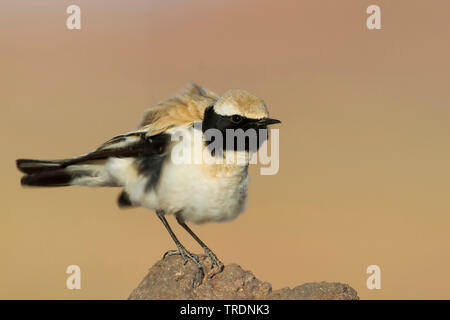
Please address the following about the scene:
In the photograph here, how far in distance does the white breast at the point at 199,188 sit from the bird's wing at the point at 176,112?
6.3 inches

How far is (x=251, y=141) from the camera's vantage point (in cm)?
388

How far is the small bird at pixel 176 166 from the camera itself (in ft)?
12.7

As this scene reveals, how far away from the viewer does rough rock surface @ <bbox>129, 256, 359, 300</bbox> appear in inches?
148

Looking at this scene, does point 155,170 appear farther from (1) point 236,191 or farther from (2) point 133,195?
(1) point 236,191

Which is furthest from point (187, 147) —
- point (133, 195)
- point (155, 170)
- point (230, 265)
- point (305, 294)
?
point (305, 294)

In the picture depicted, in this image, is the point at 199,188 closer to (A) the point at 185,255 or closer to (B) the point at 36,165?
(A) the point at 185,255

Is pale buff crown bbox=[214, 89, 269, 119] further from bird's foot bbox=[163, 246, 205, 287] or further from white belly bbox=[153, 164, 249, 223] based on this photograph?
bird's foot bbox=[163, 246, 205, 287]

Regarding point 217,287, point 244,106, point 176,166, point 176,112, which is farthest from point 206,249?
point 244,106

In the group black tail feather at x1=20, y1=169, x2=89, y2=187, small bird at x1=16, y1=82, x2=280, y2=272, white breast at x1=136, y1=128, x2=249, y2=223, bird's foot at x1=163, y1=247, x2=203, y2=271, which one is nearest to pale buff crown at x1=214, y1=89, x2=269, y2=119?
small bird at x1=16, y1=82, x2=280, y2=272

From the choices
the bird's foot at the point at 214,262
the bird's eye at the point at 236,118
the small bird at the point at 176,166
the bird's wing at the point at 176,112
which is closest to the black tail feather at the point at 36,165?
the small bird at the point at 176,166

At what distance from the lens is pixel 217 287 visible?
3939 millimetres

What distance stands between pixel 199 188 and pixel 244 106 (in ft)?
1.89

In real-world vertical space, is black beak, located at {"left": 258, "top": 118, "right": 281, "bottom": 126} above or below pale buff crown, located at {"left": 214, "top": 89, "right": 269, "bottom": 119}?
below

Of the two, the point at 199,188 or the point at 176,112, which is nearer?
the point at 199,188
